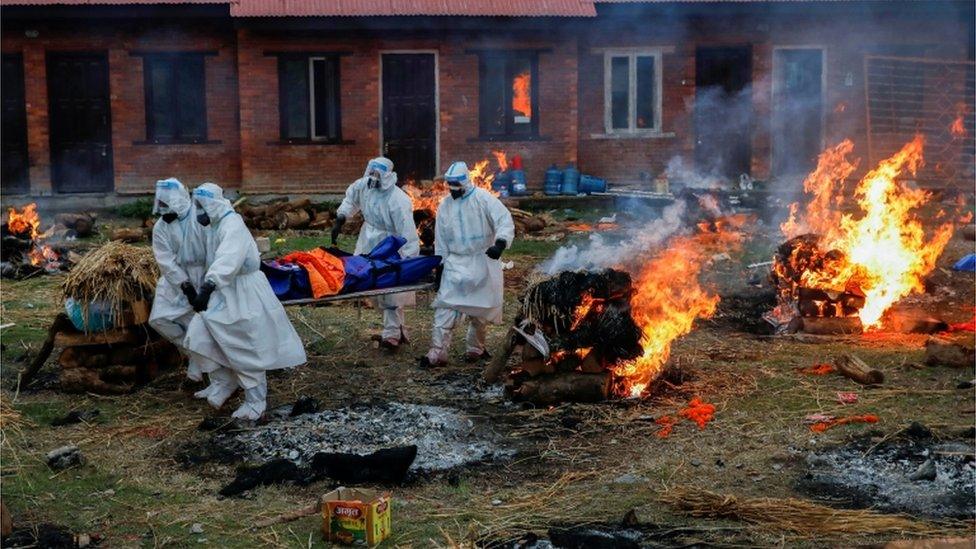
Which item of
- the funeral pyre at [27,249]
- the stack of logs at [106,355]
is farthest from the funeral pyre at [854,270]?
the funeral pyre at [27,249]

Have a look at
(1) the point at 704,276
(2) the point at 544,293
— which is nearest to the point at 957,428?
(2) the point at 544,293

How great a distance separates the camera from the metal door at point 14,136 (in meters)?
21.3

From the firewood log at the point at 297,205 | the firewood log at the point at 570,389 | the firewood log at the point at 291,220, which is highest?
the firewood log at the point at 297,205

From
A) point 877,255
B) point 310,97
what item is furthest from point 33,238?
point 877,255

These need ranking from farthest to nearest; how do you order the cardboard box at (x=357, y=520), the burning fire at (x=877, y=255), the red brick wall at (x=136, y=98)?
the red brick wall at (x=136, y=98)
the burning fire at (x=877, y=255)
the cardboard box at (x=357, y=520)

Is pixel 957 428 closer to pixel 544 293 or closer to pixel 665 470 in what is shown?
pixel 665 470

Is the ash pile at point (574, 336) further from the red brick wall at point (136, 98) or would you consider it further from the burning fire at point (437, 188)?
the red brick wall at point (136, 98)

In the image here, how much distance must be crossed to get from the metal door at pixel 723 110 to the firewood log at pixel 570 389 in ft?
46.4

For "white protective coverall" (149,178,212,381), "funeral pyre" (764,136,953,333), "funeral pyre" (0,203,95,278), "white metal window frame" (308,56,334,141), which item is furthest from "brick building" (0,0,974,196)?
"white protective coverall" (149,178,212,381)

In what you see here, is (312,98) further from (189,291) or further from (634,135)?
(189,291)

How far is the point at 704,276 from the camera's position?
567 inches

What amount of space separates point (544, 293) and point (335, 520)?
10.5ft

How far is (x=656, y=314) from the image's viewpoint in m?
9.81

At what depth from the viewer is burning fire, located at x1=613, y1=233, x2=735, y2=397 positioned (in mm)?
9180
